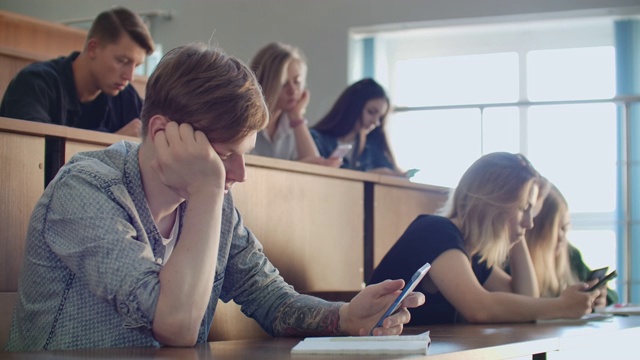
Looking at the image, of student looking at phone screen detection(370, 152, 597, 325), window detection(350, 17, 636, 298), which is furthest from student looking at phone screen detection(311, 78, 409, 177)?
window detection(350, 17, 636, 298)

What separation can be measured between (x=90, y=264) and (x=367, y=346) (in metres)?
0.40

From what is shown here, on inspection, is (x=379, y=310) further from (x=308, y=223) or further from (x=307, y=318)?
(x=308, y=223)

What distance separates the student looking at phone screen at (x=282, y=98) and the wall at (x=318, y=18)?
2.89 metres

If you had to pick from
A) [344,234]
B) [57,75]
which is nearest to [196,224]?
[344,234]

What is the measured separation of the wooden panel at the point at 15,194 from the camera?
66.9 inches

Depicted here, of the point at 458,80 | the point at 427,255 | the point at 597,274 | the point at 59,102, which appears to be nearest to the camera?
A: the point at 427,255

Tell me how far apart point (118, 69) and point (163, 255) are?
1833 millimetres

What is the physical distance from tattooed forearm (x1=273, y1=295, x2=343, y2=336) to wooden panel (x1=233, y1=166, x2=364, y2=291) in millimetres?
660

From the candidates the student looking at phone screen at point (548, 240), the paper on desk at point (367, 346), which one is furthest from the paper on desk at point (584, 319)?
the paper on desk at point (367, 346)

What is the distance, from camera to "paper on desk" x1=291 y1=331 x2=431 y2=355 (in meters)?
1.12

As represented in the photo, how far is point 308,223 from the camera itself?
8.47 ft

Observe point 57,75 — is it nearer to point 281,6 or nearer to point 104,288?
point 104,288

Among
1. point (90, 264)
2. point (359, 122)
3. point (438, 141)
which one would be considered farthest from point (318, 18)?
point (90, 264)

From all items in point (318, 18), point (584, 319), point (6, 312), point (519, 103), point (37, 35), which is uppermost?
point (318, 18)
